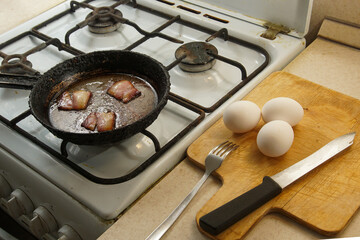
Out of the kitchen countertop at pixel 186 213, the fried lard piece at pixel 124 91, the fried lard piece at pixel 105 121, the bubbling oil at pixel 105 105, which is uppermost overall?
the fried lard piece at pixel 124 91

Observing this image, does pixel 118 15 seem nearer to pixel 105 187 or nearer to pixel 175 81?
pixel 175 81

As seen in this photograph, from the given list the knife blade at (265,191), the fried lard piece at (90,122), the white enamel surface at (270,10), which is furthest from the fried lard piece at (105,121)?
the white enamel surface at (270,10)

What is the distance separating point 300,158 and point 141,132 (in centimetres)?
28

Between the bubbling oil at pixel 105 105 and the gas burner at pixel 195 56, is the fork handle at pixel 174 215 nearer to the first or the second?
the bubbling oil at pixel 105 105

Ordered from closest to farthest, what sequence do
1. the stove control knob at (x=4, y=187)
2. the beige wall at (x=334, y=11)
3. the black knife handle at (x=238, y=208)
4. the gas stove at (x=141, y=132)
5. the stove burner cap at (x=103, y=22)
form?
the black knife handle at (x=238, y=208) → the gas stove at (x=141, y=132) → the stove control knob at (x=4, y=187) → the beige wall at (x=334, y=11) → the stove burner cap at (x=103, y=22)

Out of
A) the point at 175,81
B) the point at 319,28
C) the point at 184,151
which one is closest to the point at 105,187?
the point at 184,151

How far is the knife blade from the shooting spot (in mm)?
605

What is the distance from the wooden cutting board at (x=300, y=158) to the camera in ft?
2.03

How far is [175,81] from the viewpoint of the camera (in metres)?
0.92

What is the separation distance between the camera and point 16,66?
931 millimetres

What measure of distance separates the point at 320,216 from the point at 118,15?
75 centimetres

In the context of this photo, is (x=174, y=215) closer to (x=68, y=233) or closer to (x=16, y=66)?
(x=68, y=233)

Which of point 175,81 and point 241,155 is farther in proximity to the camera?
point 175,81

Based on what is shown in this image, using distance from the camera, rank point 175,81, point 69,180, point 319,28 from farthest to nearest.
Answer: point 319,28
point 175,81
point 69,180
